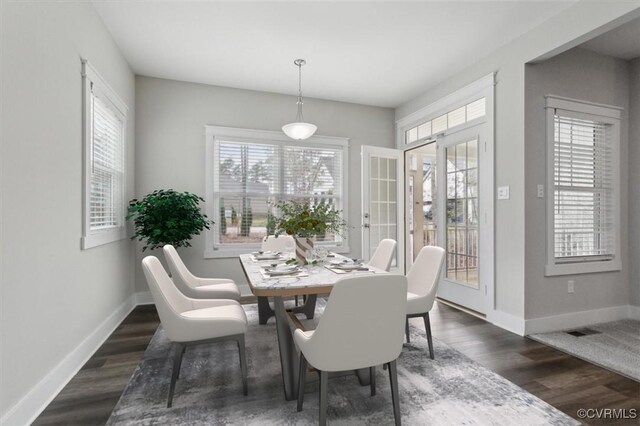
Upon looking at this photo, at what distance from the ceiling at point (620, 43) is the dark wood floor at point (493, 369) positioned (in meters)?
2.98

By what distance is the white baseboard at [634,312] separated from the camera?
11.5 ft

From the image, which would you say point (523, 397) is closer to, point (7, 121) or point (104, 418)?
point (104, 418)

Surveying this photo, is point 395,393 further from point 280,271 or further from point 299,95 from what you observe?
point 299,95

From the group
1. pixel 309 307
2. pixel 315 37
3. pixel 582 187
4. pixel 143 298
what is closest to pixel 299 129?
pixel 315 37

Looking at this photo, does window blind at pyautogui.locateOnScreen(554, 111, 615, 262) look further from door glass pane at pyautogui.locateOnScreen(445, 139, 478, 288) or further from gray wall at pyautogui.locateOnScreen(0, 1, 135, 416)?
gray wall at pyautogui.locateOnScreen(0, 1, 135, 416)

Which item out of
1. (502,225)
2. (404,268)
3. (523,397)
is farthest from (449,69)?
(523,397)

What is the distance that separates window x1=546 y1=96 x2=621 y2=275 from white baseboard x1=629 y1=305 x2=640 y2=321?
48 centimetres

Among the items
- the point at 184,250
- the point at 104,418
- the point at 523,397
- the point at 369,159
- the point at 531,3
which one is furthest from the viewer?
the point at 369,159

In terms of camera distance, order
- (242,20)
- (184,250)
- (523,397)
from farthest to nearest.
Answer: (184,250) < (242,20) < (523,397)

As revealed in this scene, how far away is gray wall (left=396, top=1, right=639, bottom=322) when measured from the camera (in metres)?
2.87

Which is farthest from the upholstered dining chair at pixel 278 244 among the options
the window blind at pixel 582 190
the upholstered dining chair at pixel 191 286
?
the window blind at pixel 582 190

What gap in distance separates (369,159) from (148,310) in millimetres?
3465

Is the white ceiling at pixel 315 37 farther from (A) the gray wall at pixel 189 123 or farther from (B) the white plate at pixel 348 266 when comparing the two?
(B) the white plate at pixel 348 266

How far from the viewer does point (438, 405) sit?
1.93m
